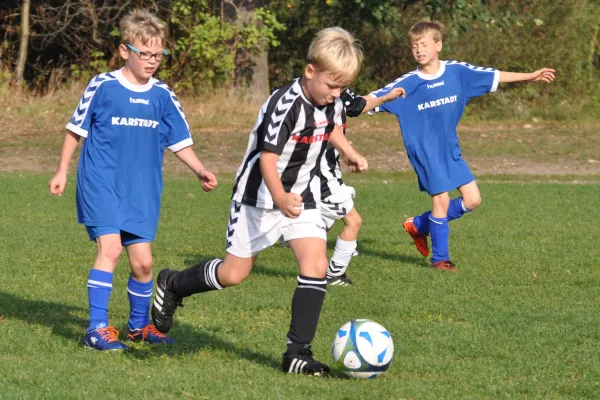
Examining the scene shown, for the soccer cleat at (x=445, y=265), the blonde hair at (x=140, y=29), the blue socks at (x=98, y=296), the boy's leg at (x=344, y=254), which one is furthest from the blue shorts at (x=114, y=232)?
the soccer cleat at (x=445, y=265)

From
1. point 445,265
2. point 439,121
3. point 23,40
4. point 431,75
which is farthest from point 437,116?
point 23,40

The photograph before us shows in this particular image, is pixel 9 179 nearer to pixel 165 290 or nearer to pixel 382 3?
pixel 382 3

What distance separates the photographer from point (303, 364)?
4.97m

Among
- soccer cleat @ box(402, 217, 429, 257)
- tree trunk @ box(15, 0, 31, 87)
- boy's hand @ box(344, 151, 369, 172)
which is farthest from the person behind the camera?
tree trunk @ box(15, 0, 31, 87)

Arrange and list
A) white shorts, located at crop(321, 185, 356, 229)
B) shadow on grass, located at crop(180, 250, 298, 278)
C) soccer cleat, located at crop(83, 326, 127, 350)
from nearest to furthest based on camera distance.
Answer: soccer cleat, located at crop(83, 326, 127, 350), white shorts, located at crop(321, 185, 356, 229), shadow on grass, located at crop(180, 250, 298, 278)

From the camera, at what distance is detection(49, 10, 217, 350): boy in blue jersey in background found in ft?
18.1

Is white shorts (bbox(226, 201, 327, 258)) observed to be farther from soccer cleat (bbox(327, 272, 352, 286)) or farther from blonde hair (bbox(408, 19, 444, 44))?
blonde hair (bbox(408, 19, 444, 44))

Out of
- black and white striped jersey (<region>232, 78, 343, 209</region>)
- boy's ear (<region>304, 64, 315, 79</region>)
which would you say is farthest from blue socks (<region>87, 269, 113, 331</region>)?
boy's ear (<region>304, 64, 315, 79</region>)

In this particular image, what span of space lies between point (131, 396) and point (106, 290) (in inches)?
44.0

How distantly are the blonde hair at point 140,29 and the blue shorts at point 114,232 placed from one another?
3.21 ft

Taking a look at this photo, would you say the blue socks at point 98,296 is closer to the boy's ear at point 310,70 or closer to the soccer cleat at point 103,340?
the soccer cleat at point 103,340

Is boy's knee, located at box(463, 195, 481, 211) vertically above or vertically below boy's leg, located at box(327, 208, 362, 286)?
above

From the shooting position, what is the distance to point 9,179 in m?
14.0

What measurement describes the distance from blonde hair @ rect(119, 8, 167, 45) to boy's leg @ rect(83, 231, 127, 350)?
100 centimetres
